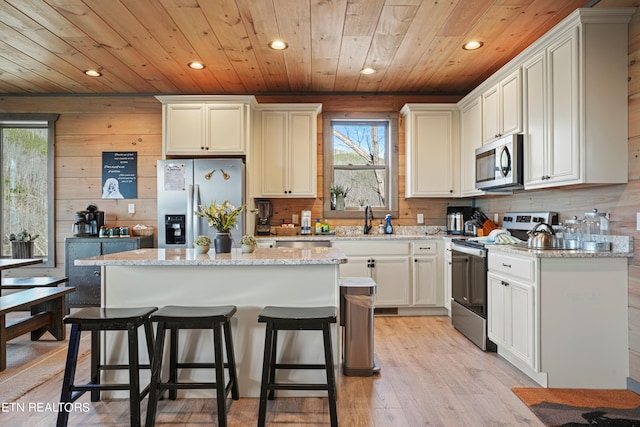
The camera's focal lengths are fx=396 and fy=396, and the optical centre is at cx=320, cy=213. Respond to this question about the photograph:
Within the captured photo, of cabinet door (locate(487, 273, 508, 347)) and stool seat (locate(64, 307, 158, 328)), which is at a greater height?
stool seat (locate(64, 307, 158, 328))

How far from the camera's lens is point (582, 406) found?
2.28 meters

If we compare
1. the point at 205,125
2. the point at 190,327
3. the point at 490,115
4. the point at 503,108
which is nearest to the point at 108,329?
the point at 190,327

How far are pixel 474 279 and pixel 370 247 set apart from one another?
118 cm

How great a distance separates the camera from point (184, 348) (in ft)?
7.89

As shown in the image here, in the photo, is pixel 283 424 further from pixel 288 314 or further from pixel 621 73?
pixel 621 73

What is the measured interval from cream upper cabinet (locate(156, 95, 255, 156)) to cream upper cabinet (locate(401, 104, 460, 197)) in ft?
6.15

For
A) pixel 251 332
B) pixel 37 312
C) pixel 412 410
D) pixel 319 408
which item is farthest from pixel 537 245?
pixel 37 312

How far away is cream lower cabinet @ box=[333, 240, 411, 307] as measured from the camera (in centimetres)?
423

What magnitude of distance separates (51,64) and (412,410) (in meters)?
4.34

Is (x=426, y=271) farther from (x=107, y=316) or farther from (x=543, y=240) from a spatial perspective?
(x=107, y=316)

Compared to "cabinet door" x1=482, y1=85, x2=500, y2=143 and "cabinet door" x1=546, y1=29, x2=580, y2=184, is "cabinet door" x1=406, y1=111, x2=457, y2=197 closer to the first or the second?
"cabinet door" x1=482, y1=85, x2=500, y2=143

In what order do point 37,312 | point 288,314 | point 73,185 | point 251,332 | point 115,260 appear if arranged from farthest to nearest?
point 73,185
point 37,312
point 251,332
point 115,260
point 288,314

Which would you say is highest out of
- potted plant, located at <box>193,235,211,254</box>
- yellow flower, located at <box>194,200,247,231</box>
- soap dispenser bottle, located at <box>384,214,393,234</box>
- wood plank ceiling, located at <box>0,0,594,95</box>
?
wood plank ceiling, located at <box>0,0,594,95</box>

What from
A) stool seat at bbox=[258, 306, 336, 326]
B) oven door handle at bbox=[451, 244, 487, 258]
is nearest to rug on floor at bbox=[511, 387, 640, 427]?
oven door handle at bbox=[451, 244, 487, 258]
